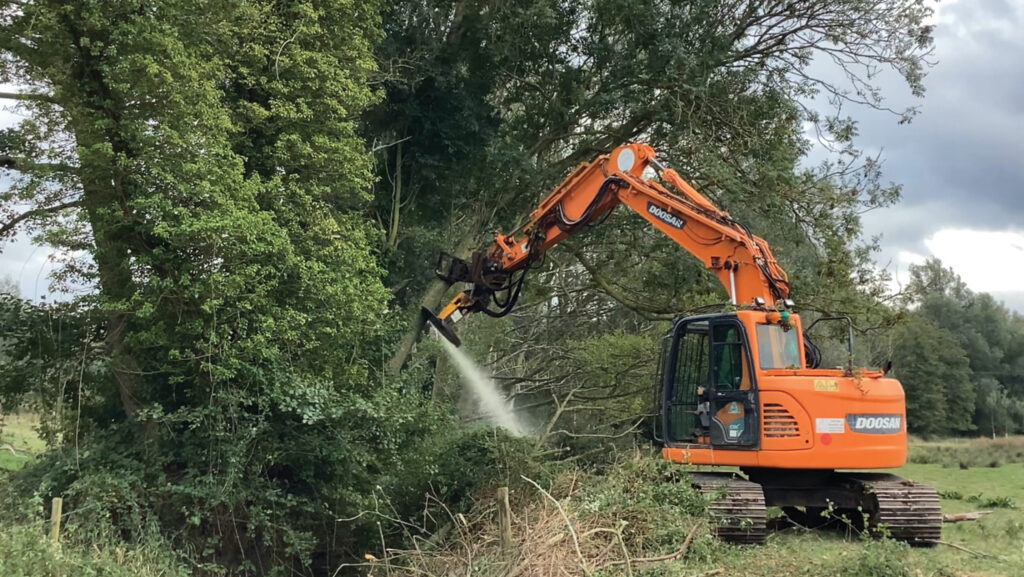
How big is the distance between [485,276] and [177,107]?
4.62 meters

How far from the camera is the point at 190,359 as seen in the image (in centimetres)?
973

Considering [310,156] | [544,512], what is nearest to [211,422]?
[310,156]

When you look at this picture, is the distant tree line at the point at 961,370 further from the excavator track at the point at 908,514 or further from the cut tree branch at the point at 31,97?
the cut tree branch at the point at 31,97

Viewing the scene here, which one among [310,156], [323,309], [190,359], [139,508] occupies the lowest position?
[139,508]

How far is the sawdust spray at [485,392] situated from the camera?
19.2 m

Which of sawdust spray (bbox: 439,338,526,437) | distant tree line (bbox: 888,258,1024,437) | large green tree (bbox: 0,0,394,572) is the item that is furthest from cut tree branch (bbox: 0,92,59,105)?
distant tree line (bbox: 888,258,1024,437)

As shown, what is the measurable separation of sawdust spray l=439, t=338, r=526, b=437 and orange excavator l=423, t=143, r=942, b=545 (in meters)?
9.98

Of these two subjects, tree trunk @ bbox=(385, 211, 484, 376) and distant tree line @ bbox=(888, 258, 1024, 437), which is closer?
tree trunk @ bbox=(385, 211, 484, 376)

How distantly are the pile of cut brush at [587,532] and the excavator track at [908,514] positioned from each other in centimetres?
192

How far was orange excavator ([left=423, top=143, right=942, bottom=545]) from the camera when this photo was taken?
7.78 m

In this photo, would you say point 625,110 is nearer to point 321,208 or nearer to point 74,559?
point 321,208

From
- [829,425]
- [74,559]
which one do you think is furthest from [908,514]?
[74,559]

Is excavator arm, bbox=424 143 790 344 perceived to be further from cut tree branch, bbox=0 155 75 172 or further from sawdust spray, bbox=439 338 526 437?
sawdust spray, bbox=439 338 526 437

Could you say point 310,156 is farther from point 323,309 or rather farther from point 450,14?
point 450,14
